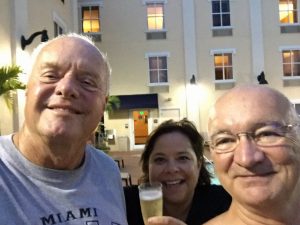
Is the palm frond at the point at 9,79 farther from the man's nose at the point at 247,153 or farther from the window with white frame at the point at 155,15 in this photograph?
the window with white frame at the point at 155,15

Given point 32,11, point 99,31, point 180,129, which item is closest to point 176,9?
point 99,31

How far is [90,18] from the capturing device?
862 inches

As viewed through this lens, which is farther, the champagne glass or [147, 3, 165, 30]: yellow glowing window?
[147, 3, 165, 30]: yellow glowing window

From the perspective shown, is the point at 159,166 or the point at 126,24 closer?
the point at 159,166

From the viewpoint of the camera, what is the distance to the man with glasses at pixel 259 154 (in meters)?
1.36

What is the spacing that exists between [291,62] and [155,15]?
7.64m

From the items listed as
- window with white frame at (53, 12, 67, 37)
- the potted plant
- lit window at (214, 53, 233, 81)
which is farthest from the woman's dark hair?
lit window at (214, 53, 233, 81)

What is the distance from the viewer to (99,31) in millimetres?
21812

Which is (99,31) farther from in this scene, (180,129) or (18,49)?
(180,129)

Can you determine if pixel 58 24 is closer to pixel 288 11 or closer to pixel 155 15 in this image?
pixel 155 15

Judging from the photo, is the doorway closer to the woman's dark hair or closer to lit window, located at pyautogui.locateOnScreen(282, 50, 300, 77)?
lit window, located at pyautogui.locateOnScreen(282, 50, 300, 77)

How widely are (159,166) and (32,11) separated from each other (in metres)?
10.4

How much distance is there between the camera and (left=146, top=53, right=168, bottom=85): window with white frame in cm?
2144

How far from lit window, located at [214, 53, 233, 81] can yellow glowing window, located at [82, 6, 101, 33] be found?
6563 millimetres
